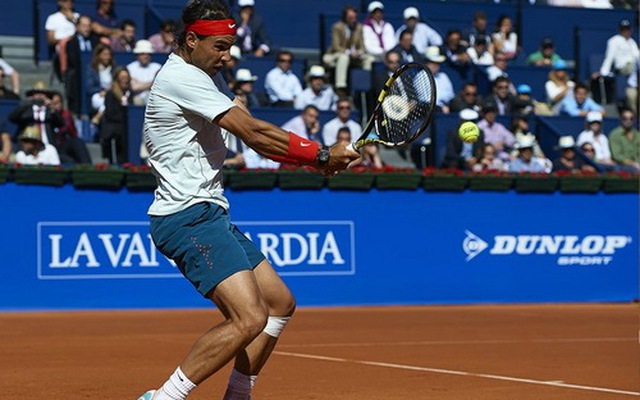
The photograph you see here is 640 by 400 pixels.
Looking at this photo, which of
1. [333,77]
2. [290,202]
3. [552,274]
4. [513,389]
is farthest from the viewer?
[333,77]

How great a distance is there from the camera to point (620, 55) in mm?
22391

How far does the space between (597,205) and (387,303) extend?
338 cm

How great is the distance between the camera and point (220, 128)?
19.9ft

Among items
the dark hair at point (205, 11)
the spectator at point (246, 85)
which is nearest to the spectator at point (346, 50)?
the spectator at point (246, 85)

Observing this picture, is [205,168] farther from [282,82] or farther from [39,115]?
[282,82]

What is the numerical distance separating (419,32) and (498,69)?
1411mm

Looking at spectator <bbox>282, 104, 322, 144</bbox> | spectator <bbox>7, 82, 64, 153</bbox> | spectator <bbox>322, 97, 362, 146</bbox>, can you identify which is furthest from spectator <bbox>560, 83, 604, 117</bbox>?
spectator <bbox>7, 82, 64, 153</bbox>

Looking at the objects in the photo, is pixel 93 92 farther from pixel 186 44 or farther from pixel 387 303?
pixel 186 44

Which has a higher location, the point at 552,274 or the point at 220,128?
the point at 220,128

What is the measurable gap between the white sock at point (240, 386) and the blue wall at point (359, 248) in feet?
30.8

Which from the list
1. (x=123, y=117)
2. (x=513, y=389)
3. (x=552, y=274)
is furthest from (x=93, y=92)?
(x=513, y=389)

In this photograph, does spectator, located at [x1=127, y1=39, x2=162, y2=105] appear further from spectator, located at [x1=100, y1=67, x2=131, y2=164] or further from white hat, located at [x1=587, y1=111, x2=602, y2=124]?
white hat, located at [x1=587, y1=111, x2=602, y2=124]

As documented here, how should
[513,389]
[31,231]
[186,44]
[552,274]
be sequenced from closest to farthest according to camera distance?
[186,44] < [513,389] < [31,231] < [552,274]

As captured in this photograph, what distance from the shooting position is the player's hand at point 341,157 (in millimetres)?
5844
